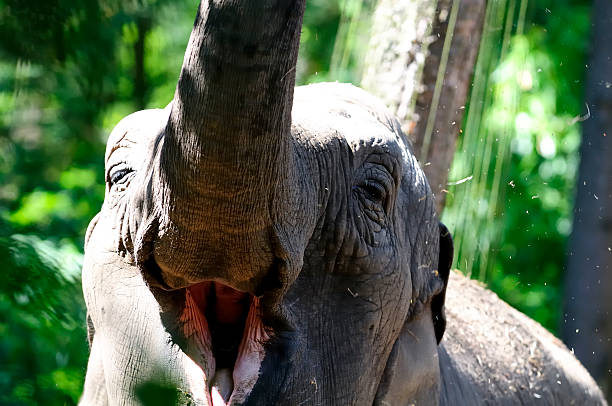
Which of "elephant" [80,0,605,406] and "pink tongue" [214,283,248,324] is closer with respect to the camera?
"elephant" [80,0,605,406]

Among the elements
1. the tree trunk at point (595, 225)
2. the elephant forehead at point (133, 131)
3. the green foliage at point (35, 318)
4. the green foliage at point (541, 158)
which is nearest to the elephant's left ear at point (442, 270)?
the elephant forehead at point (133, 131)

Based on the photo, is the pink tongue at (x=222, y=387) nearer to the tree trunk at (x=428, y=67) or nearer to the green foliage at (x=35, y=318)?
the green foliage at (x=35, y=318)

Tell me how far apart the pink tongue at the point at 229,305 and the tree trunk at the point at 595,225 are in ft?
23.7

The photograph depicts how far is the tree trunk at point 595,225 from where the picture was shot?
29.3 feet

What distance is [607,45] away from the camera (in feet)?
29.6

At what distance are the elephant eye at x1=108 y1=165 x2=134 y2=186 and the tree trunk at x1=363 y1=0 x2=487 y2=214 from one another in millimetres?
2493

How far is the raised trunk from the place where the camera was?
1.55 meters

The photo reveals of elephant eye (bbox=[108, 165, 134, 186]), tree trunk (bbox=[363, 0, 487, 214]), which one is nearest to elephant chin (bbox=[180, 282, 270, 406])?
elephant eye (bbox=[108, 165, 134, 186])

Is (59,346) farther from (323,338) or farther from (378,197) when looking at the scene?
(378,197)

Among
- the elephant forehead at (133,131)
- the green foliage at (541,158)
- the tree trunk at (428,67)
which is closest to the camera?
the elephant forehead at (133,131)

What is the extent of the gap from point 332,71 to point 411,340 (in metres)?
2.39

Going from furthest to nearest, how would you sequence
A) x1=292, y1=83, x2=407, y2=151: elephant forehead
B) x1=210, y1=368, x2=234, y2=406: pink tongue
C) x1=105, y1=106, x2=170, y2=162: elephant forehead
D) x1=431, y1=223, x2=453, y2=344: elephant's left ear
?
x1=431, y1=223, x2=453, y2=344: elephant's left ear
x1=292, y1=83, x2=407, y2=151: elephant forehead
x1=105, y1=106, x2=170, y2=162: elephant forehead
x1=210, y1=368, x2=234, y2=406: pink tongue

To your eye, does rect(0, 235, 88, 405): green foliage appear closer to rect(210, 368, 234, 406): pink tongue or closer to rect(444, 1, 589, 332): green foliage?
rect(210, 368, 234, 406): pink tongue

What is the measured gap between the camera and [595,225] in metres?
9.05
